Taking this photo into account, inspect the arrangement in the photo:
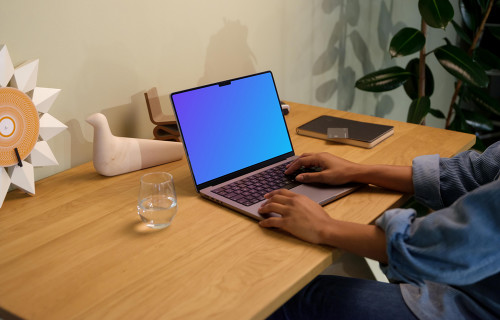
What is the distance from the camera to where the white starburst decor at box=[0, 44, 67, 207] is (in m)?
1.03

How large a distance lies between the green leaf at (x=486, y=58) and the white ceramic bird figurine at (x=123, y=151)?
6.05 ft

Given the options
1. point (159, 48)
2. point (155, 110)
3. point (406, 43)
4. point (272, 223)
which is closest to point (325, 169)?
point (272, 223)

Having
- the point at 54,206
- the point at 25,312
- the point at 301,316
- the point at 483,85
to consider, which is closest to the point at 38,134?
the point at 54,206

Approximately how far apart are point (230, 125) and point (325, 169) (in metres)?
0.25

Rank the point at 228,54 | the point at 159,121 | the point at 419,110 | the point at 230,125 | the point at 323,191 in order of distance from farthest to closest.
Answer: the point at 419,110, the point at 228,54, the point at 159,121, the point at 230,125, the point at 323,191

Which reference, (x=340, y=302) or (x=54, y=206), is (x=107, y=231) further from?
(x=340, y=302)

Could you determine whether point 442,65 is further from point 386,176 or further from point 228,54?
point 386,176

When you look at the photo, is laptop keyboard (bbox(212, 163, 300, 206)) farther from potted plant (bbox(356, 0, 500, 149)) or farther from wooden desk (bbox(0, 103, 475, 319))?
potted plant (bbox(356, 0, 500, 149))

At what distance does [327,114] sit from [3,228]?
1002mm

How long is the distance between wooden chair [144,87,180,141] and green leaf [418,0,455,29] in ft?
3.85

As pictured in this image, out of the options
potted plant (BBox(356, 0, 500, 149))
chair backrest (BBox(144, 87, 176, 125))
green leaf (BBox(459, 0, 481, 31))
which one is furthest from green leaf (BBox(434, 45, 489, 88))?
chair backrest (BBox(144, 87, 176, 125))

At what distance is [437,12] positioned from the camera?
196 centimetres

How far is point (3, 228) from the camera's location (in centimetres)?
98

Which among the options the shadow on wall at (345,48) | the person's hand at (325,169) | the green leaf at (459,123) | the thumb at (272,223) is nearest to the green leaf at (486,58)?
the green leaf at (459,123)
